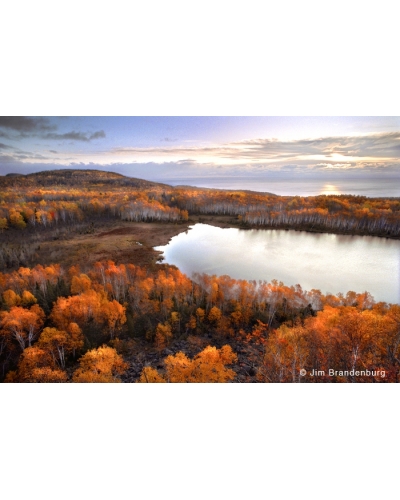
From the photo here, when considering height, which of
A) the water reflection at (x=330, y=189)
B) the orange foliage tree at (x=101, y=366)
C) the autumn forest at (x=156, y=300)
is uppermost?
the water reflection at (x=330, y=189)

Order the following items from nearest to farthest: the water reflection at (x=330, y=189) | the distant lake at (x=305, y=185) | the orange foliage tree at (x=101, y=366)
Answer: the orange foliage tree at (x=101, y=366), the distant lake at (x=305, y=185), the water reflection at (x=330, y=189)

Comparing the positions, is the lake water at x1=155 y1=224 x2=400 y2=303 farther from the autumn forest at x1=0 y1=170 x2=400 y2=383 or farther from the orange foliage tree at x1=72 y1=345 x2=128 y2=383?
the orange foliage tree at x1=72 y1=345 x2=128 y2=383

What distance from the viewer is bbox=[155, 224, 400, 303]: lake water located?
4117 mm

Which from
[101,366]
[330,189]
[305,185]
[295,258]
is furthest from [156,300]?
[330,189]

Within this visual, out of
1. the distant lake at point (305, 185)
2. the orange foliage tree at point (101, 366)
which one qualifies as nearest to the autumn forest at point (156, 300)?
the orange foliage tree at point (101, 366)

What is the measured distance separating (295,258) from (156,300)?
2.97 m

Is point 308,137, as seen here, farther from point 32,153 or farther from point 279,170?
point 32,153

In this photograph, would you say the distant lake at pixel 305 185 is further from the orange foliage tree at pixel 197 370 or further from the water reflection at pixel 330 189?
the orange foliage tree at pixel 197 370

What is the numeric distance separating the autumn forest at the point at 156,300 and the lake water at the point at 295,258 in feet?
0.56

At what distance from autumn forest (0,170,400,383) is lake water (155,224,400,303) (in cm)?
17

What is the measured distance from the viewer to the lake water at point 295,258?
4.12 meters

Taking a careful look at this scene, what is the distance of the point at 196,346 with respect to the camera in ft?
12.2
